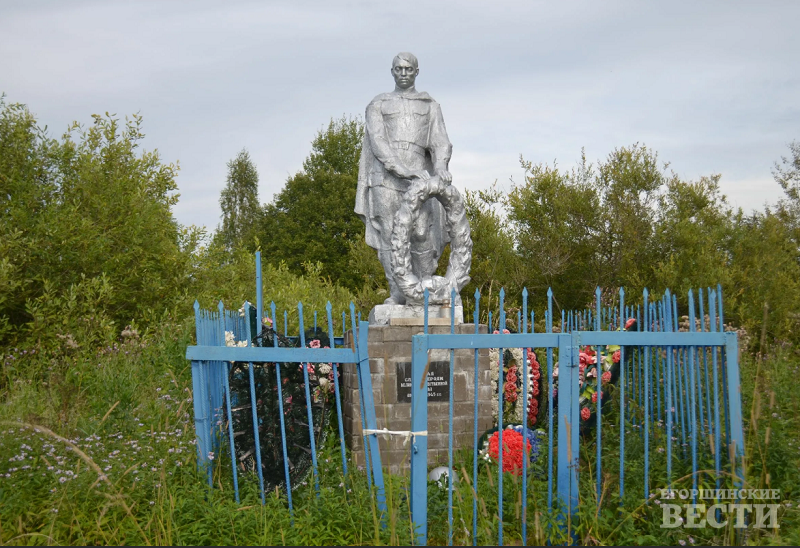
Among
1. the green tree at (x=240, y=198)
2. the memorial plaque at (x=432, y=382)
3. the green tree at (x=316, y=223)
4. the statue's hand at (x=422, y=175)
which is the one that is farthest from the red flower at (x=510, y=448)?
the green tree at (x=240, y=198)

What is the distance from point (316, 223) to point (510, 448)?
20.1 m

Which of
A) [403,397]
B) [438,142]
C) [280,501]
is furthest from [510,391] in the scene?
[280,501]

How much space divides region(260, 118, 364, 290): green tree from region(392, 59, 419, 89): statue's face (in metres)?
16.0

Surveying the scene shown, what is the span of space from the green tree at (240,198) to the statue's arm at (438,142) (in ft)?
77.7

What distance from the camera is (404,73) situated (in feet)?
21.3

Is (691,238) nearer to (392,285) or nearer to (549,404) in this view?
(392,285)

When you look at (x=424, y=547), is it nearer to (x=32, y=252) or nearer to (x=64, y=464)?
(x=64, y=464)

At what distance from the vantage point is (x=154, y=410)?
6508mm

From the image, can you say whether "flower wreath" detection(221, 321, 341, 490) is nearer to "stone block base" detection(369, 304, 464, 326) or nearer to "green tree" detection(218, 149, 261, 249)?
"stone block base" detection(369, 304, 464, 326)

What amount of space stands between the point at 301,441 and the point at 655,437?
8.38 feet

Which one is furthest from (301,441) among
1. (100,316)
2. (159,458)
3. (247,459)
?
(100,316)

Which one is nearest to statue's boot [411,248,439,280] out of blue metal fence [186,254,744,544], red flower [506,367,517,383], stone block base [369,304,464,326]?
stone block base [369,304,464,326]

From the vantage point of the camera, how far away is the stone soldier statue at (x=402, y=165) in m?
6.33

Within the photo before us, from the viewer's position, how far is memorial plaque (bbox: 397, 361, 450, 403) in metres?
5.85
